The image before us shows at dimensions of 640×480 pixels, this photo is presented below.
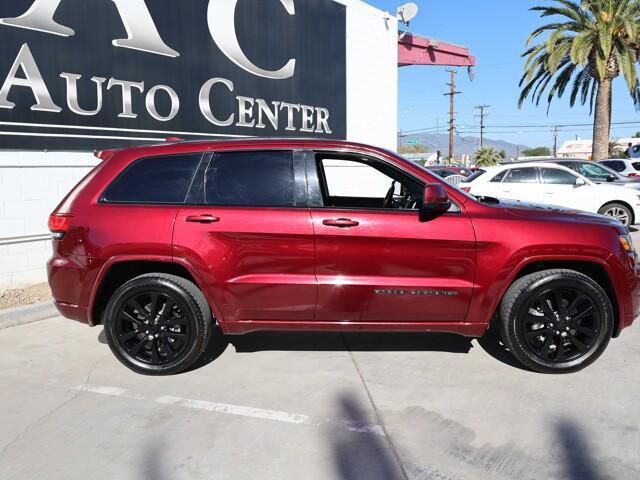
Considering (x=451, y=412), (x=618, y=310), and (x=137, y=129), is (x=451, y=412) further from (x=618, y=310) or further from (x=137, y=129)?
(x=137, y=129)

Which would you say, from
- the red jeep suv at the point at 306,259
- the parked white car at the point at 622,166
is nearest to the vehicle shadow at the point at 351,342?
the red jeep suv at the point at 306,259

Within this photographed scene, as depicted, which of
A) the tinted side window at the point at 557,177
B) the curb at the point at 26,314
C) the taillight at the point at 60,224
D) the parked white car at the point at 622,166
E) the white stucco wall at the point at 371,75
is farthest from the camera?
the parked white car at the point at 622,166

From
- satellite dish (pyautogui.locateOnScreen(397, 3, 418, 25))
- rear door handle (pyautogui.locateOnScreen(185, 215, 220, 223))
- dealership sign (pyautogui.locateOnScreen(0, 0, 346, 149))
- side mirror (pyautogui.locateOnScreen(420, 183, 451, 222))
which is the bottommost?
rear door handle (pyautogui.locateOnScreen(185, 215, 220, 223))

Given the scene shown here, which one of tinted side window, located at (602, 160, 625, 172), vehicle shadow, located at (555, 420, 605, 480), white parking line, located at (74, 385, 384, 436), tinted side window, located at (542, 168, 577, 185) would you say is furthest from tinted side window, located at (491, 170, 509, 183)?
tinted side window, located at (602, 160, 625, 172)

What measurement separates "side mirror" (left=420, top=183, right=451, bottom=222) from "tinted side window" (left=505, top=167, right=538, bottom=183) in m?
7.68

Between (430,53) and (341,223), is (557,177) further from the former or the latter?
(341,223)

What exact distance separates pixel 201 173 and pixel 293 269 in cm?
104

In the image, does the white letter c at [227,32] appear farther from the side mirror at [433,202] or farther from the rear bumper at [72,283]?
the side mirror at [433,202]

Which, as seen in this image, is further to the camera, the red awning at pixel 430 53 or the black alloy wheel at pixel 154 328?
the red awning at pixel 430 53

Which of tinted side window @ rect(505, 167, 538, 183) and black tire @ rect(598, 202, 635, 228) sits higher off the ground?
tinted side window @ rect(505, 167, 538, 183)

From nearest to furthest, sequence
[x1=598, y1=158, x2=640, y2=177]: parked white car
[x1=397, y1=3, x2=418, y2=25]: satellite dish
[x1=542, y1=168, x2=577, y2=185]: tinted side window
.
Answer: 1. [x1=542, y1=168, x2=577, y2=185]: tinted side window
2. [x1=397, y1=3, x2=418, y2=25]: satellite dish
3. [x1=598, y1=158, x2=640, y2=177]: parked white car

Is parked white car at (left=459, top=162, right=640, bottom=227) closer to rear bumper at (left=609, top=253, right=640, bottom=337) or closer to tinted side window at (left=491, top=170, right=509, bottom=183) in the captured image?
tinted side window at (left=491, top=170, right=509, bottom=183)

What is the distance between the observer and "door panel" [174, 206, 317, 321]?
3.92 meters

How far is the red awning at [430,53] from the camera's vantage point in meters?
15.1
